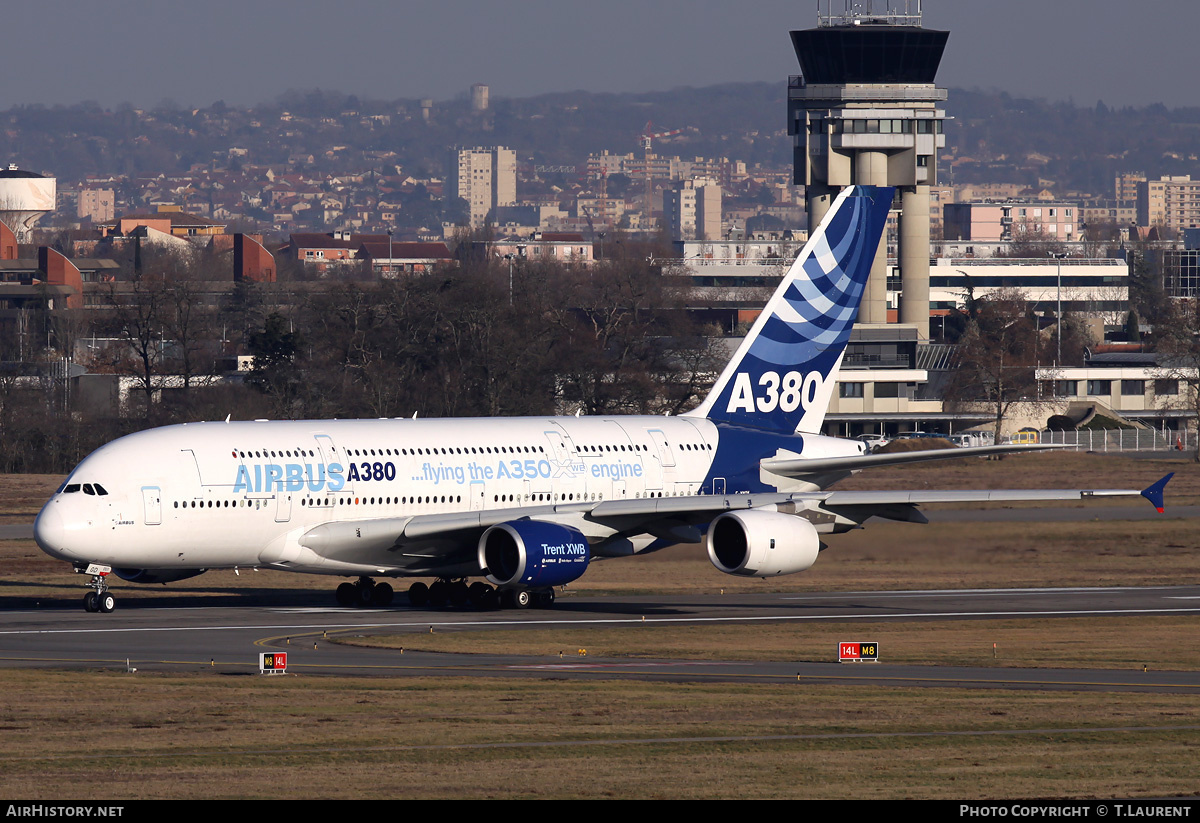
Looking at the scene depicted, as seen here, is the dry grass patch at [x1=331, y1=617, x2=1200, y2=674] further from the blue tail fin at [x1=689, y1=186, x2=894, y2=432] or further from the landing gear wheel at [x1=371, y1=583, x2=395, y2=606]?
the blue tail fin at [x1=689, y1=186, x2=894, y2=432]

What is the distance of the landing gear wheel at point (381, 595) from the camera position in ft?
152

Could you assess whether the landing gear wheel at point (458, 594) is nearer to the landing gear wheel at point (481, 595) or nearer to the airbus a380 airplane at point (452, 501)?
the airbus a380 airplane at point (452, 501)

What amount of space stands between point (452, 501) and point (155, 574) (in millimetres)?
7453

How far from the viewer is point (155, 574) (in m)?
44.5

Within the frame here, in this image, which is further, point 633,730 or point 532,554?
point 532,554

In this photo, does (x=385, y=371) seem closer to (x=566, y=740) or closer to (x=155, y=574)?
(x=155, y=574)

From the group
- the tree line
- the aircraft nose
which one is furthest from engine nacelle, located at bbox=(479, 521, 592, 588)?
the tree line

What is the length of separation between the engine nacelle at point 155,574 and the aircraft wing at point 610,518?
318cm

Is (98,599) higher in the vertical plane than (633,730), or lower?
lower

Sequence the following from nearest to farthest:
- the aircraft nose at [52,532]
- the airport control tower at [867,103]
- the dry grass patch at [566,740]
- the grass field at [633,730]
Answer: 1. the dry grass patch at [566,740]
2. the grass field at [633,730]
3. the aircraft nose at [52,532]
4. the airport control tower at [867,103]

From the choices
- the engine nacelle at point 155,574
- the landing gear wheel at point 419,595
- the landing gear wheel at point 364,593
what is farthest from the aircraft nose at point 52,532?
the landing gear wheel at point 419,595

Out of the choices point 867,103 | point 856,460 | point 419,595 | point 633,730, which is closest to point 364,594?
point 419,595

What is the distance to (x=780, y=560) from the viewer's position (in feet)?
139
